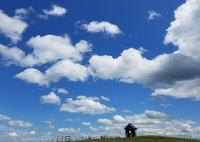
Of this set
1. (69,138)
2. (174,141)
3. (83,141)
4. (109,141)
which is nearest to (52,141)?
(69,138)

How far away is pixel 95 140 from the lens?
308 ft

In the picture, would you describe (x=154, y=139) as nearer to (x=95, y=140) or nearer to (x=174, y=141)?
(x=174, y=141)

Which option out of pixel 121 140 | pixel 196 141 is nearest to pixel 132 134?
pixel 121 140

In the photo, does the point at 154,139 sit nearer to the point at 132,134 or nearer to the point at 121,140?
the point at 121,140

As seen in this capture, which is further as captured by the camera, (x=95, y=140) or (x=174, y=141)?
(x=95, y=140)

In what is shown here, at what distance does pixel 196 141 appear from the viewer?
87.2 m

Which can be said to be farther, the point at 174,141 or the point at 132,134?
the point at 132,134

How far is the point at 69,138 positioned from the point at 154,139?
26.0 m

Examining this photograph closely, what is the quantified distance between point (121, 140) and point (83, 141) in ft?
33.9

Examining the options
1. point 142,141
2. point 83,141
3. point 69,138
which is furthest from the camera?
point 69,138

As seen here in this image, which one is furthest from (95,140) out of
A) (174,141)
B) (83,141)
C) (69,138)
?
(174,141)

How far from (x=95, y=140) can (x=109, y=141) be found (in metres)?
5.43

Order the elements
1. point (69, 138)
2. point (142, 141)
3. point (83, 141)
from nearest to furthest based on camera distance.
Answer: point (142, 141)
point (83, 141)
point (69, 138)

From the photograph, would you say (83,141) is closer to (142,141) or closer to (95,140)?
(95,140)
